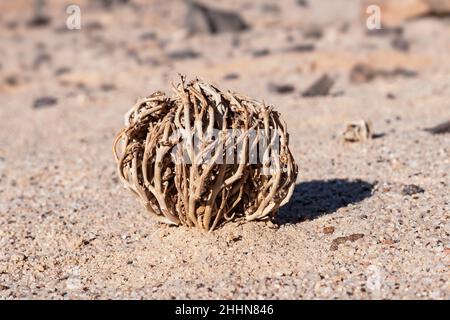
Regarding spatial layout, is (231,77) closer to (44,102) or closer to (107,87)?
(107,87)

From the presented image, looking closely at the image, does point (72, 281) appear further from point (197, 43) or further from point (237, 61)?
point (197, 43)

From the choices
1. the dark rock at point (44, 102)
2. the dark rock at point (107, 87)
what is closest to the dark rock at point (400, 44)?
the dark rock at point (107, 87)

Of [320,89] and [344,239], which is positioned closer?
[344,239]

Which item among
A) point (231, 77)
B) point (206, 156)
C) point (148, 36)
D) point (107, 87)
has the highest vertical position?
point (148, 36)

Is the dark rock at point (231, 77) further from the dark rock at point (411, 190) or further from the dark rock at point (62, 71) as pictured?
the dark rock at point (411, 190)

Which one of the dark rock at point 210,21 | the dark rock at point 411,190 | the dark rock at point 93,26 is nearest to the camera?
the dark rock at point 411,190

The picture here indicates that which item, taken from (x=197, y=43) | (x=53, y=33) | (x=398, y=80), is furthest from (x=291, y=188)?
(x=53, y=33)

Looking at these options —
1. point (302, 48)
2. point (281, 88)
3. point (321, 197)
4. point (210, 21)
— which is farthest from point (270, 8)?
point (321, 197)
